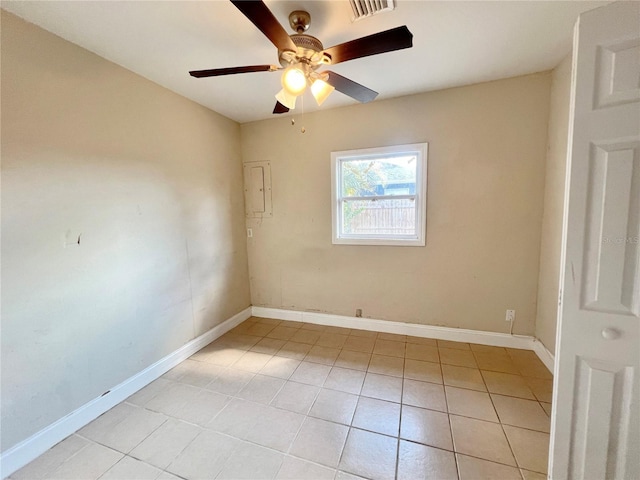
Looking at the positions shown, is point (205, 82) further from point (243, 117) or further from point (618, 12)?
point (618, 12)

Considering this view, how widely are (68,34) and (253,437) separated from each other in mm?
2849

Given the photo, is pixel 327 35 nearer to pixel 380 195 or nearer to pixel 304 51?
pixel 304 51

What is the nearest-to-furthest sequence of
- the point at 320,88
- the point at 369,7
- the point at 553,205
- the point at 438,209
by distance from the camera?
the point at 369,7 < the point at 320,88 < the point at 553,205 < the point at 438,209

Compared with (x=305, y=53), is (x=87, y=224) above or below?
below

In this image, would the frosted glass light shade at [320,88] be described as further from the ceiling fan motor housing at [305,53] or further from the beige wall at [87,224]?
the beige wall at [87,224]

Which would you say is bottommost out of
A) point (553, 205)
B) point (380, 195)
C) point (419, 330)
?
point (419, 330)

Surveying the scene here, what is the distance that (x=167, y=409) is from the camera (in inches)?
73.7

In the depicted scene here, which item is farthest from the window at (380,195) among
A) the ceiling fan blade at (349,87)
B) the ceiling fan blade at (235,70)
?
the ceiling fan blade at (235,70)

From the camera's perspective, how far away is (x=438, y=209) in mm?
2631

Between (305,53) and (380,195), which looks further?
(380,195)

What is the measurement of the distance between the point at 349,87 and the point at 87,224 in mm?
2089

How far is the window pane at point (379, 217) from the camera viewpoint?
109 inches

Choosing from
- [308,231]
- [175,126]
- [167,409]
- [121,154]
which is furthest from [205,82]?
[167,409]

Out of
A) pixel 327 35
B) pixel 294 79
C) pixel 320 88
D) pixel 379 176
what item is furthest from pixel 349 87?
pixel 379 176
